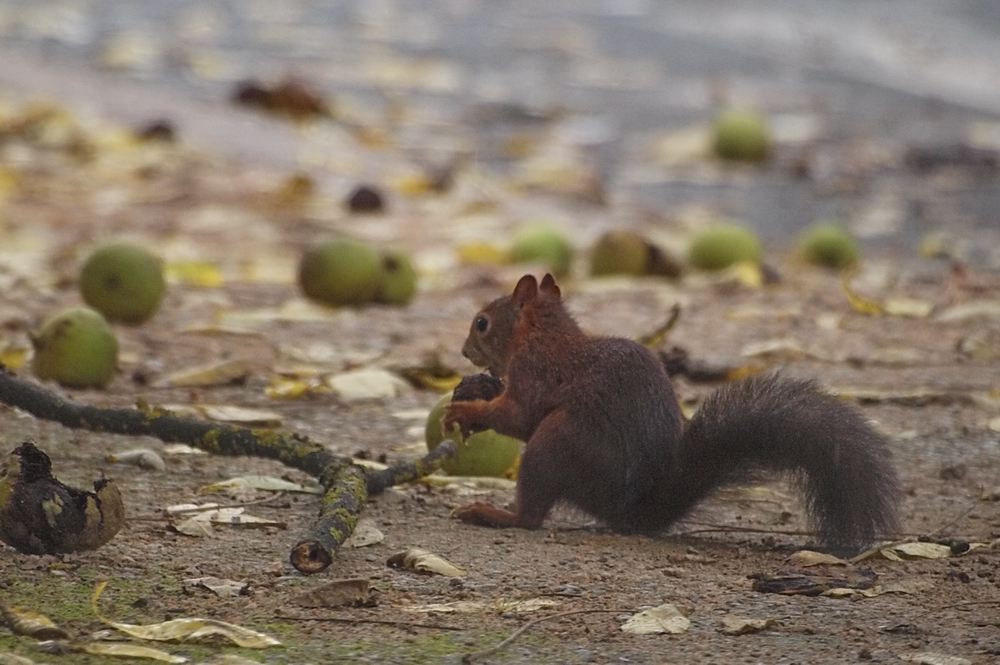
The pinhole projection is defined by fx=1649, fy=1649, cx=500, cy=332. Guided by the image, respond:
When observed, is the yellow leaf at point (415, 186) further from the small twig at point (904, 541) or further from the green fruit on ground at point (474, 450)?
the small twig at point (904, 541)

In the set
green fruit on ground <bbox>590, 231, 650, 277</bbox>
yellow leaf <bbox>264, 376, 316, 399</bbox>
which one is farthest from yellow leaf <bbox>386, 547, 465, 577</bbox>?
Answer: green fruit on ground <bbox>590, 231, 650, 277</bbox>

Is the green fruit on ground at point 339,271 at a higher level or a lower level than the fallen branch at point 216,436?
higher

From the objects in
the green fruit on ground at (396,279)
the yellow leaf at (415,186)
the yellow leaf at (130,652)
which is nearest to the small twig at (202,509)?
the yellow leaf at (130,652)

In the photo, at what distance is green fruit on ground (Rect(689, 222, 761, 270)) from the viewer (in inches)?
281

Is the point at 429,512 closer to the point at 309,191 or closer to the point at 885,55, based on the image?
the point at 309,191

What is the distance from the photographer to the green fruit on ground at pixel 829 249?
746 cm

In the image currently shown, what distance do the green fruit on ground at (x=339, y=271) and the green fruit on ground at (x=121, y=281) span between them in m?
0.66

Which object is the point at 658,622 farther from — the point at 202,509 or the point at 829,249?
the point at 829,249

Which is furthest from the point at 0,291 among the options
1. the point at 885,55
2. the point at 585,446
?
the point at 885,55

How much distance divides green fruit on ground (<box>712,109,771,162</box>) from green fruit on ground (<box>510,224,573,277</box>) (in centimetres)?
303

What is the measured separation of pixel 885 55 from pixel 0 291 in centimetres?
893

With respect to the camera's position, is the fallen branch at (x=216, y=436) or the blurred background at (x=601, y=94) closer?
the fallen branch at (x=216, y=436)

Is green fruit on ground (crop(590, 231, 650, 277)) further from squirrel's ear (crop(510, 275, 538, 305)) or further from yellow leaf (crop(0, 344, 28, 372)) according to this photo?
squirrel's ear (crop(510, 275, 538, 305))

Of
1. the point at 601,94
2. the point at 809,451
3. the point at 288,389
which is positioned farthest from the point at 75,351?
the point at 601,94
